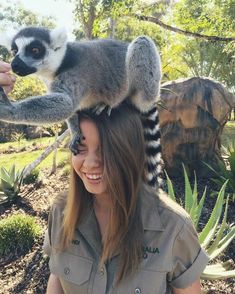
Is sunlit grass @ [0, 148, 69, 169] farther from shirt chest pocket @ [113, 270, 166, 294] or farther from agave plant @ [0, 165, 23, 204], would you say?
shirt chest pocket @ [113, 270, 166, 294]

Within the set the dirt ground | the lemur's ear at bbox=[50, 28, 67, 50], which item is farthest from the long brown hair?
the dirt ground

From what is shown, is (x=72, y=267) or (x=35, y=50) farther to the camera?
(x=35, y=50)

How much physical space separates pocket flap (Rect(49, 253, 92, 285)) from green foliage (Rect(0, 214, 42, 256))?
3302 millimetres

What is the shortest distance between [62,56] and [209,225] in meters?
2.07

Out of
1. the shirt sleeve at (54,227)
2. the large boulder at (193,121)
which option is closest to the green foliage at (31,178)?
the large boulder at (193,121)

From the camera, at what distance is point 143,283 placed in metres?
1.76

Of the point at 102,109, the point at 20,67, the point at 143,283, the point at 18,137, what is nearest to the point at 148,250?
the point at 143,283

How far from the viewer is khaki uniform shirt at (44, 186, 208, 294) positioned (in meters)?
1.76

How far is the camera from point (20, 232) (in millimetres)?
5129

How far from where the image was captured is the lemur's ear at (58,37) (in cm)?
Result: 272

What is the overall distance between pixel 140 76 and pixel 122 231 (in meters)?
1.51

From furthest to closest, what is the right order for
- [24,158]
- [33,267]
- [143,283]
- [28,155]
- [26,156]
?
[28,155], [26,156], [24,158], [33,267], [143,283]

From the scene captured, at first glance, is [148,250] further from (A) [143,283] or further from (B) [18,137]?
(B) [18,137]

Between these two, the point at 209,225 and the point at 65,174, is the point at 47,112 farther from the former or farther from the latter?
the point at 65,174
